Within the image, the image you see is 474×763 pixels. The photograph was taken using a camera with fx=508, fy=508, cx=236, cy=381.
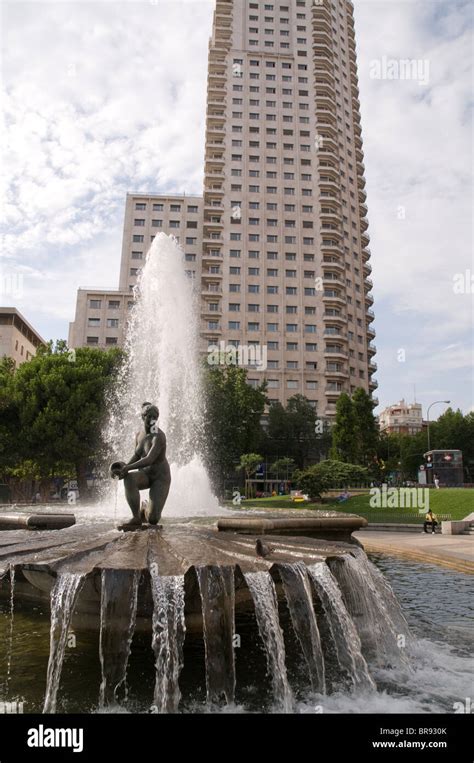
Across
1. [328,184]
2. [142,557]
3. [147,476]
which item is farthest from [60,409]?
[328,184]

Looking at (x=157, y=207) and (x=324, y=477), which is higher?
(x=157, y=207)

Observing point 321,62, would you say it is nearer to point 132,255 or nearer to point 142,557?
point 132,255

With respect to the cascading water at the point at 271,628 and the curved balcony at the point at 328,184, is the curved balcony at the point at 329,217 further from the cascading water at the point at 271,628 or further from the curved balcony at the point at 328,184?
the cascading water at the point at 271,628

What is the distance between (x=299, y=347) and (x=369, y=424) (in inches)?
939

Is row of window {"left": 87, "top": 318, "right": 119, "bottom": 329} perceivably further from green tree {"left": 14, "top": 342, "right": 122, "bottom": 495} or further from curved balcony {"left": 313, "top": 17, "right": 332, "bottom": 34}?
curved balcony {"left": 313, "top": 17, "right": 332, "bottom": 34}

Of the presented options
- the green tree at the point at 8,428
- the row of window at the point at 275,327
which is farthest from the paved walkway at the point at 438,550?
the row of window at the point at 275,327

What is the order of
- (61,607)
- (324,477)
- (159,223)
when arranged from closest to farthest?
(61,607), (324,477), (159,223)

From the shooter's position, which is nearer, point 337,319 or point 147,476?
point 147,476

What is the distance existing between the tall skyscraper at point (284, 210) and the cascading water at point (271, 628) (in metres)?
61.1

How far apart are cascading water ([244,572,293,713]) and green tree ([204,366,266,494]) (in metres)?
31.2

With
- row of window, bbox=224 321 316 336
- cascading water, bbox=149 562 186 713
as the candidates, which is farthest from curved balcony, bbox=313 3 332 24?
cascading water, bbox=149 562 186 713

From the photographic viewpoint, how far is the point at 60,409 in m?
30.2

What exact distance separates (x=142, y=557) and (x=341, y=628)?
2.35 metres

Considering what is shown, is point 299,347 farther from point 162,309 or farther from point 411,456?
point 162,309
